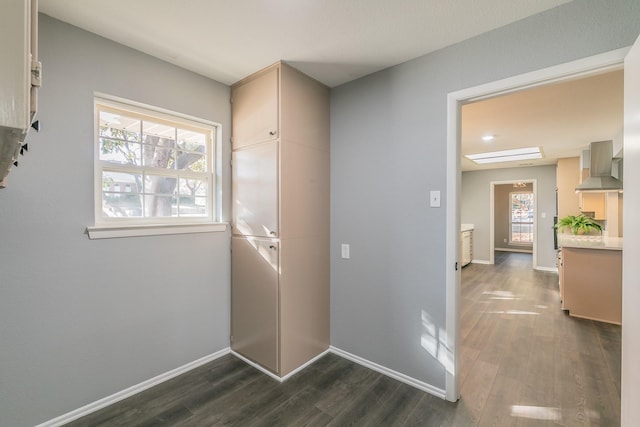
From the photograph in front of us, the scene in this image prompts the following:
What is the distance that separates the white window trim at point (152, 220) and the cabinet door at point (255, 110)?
0.20 m

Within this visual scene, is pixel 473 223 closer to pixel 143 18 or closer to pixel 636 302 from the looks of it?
pixel 636 302

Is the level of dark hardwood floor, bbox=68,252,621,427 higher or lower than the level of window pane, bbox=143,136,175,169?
lower

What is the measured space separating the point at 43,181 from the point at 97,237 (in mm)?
436

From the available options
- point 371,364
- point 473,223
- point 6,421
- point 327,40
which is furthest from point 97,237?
point 473,223

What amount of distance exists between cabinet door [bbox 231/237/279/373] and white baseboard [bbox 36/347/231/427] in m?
0.32

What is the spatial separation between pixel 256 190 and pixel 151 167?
82cm

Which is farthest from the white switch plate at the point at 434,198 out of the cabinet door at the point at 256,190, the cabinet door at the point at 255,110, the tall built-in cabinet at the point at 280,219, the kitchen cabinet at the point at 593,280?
the kitchen cabinet at the point at 593,280

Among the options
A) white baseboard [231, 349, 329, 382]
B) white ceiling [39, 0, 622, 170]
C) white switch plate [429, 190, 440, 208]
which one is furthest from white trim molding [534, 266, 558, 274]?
white baseboard [231, 349, 329, 382]

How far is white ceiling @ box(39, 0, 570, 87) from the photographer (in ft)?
5.20

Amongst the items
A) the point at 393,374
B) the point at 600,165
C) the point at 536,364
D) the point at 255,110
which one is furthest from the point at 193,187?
the point at 600,165

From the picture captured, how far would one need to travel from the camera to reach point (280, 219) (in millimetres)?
2203

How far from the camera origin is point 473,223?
7.46 metres

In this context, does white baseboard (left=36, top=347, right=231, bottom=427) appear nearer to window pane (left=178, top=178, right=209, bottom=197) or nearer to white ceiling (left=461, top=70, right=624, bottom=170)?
window pane (left=178, top=178, right=209, bottom=197)

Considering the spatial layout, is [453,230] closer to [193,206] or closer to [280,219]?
[280,219]
